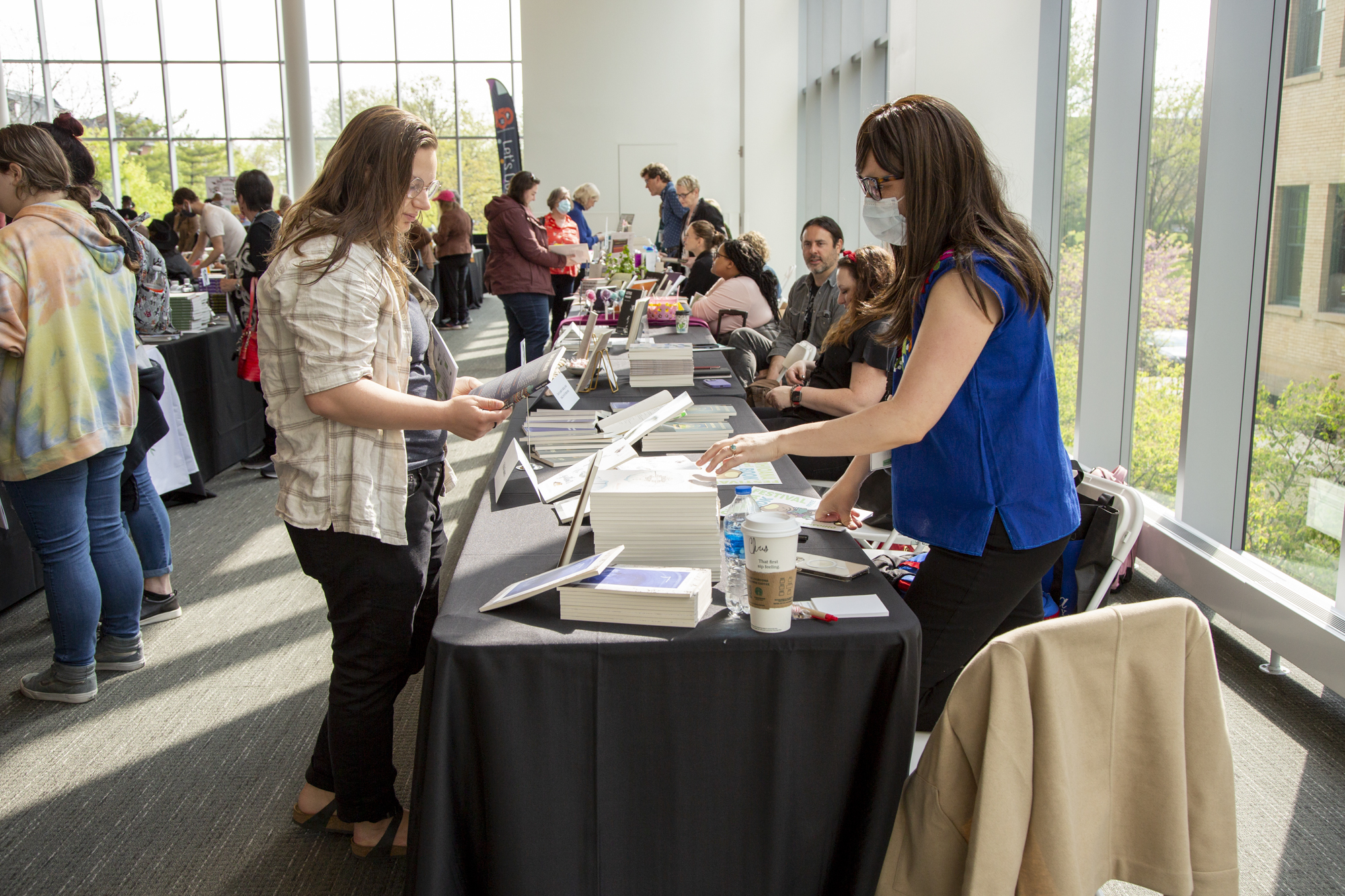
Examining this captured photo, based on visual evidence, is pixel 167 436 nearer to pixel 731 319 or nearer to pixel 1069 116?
pixel 731 319

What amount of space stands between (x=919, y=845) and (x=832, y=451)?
58cm

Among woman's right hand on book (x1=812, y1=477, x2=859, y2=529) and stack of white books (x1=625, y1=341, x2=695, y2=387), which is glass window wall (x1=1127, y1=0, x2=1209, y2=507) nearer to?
stack of white books (x1=625, y1=341, x2=695, y2=387)

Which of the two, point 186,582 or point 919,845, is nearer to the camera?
point 919,845

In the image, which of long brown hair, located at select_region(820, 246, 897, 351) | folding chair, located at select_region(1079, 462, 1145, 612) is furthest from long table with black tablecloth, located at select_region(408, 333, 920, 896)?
long brown hair, located at select_region(820, 246, 897, 351)

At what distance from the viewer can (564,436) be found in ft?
7.75

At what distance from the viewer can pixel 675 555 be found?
1521 mm

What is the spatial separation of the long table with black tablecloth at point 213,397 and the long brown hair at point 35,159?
1.87 meters

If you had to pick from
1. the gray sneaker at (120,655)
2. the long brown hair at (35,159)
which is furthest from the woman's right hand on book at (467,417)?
the gray sneaker at (120,655)

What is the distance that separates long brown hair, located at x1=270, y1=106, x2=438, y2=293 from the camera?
61.1 inches

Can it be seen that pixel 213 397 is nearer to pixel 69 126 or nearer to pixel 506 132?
pixel 69 126

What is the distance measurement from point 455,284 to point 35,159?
869 centimetres

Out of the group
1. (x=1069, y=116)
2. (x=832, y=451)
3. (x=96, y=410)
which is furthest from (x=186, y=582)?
(x=1069, y=116)

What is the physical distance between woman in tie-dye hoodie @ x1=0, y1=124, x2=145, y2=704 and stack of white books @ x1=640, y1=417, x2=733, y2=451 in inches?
57.8

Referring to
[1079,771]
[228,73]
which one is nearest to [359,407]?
[1079,771]
